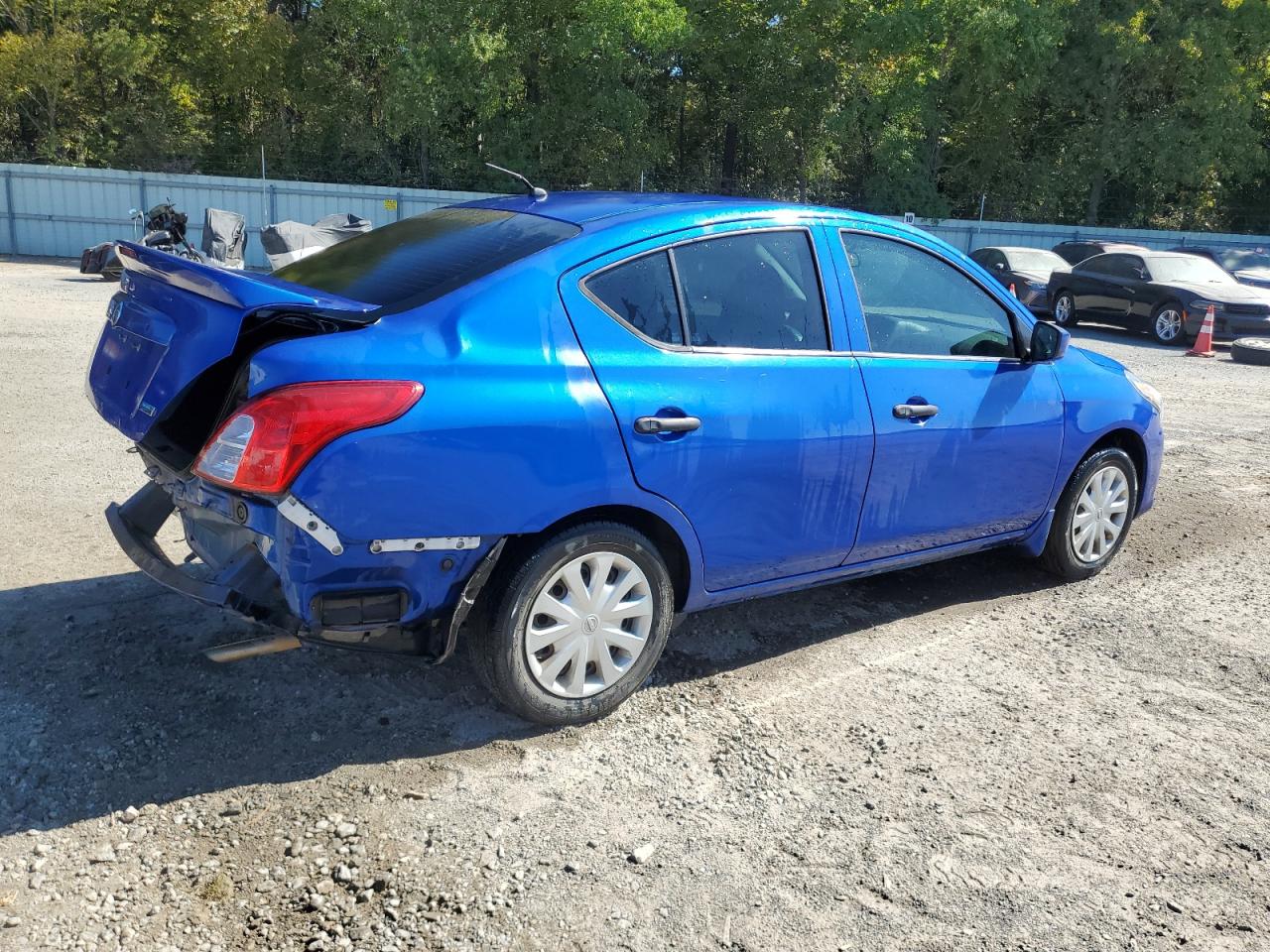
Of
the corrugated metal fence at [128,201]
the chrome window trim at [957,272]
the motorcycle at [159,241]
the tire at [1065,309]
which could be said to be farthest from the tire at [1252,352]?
the corrugated metal fence at [128,201]

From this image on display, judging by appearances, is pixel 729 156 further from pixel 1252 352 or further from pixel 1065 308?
pixel 1252 352

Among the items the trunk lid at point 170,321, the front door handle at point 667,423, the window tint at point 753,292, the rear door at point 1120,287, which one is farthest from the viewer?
the rear door at point 1120,287

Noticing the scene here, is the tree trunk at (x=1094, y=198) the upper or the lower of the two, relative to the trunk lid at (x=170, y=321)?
upper

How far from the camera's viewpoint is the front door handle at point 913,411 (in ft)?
14.0

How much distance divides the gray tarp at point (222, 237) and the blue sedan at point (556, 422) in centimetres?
1648

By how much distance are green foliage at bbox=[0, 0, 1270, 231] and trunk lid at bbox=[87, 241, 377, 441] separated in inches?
1072

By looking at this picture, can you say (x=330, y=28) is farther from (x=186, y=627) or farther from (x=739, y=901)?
(x=739, y=901)

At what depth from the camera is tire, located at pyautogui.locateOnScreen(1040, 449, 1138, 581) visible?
17.1 ft

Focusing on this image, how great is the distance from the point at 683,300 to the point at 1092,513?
267cm

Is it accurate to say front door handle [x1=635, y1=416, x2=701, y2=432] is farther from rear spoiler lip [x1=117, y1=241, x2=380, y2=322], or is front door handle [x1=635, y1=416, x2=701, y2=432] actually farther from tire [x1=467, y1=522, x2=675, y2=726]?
rear spoiler lip [x1=117, y1=241, x2=380, y2=322]

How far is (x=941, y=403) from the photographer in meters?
4.43

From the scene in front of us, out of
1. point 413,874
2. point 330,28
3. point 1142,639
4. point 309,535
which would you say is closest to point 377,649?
point 309,535

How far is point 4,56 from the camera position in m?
29.5

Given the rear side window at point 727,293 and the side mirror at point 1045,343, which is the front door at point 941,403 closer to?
the side mirror at point 1045,343
